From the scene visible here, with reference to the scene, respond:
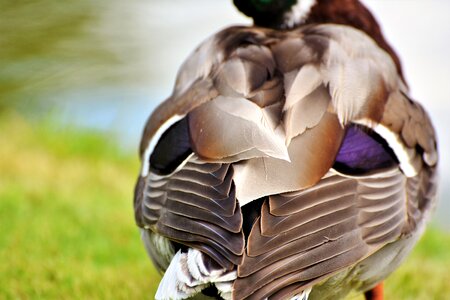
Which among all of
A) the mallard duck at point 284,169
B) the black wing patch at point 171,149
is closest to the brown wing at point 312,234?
the mallard duck at point 284,169

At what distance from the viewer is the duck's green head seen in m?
5.62

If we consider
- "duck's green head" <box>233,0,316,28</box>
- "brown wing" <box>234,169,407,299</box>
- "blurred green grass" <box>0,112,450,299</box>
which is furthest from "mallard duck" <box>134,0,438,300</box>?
"blurred green grass" <box>0,112,450,299</box>

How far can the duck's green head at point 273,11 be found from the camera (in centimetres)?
562

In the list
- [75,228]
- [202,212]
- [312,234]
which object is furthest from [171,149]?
[75,228]

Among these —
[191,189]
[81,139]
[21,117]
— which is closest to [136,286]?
[191,189]

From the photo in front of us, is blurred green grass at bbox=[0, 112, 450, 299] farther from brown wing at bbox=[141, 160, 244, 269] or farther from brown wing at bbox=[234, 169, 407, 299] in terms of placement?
brown wing at bbox=[234, 169, 407, 299]

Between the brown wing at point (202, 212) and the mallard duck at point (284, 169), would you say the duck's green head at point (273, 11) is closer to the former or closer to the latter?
the mallard duck at point (284, 169)

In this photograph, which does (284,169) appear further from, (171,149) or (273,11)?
(273,11)

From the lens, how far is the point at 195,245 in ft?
12.6

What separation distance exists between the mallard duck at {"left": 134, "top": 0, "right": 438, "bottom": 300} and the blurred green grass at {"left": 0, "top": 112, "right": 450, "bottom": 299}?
2.83 ft

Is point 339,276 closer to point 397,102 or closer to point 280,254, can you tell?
point 280,254

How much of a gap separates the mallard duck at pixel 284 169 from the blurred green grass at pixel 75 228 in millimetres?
862

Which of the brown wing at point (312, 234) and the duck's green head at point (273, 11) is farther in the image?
the duck's green head at point (273, 11)

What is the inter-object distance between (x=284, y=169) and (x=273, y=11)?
1938 mm
